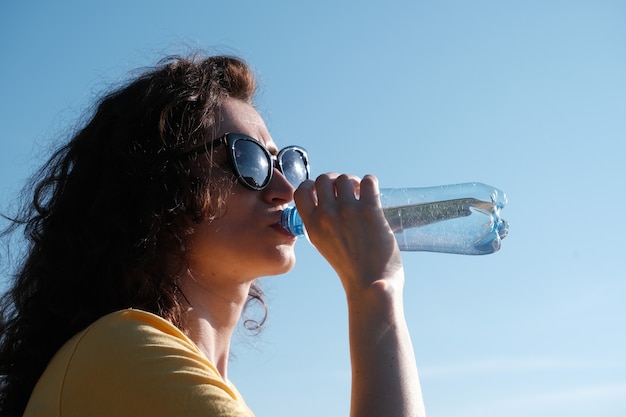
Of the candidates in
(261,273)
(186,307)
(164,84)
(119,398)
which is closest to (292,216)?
(261,273)

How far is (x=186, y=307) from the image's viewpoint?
3438 millimetres

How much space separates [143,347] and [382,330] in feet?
2.89

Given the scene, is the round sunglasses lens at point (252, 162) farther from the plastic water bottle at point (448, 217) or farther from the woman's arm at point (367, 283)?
the plastic water bottle at point (448, 217)

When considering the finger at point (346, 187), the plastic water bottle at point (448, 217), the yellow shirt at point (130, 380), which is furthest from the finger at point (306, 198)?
the plastic water bottle at point (448, 217)

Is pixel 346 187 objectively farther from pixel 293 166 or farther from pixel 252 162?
pixel 293 166

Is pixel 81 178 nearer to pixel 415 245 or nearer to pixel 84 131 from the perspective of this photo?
pixel 84 131

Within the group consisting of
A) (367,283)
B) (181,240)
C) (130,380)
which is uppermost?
(181,240)

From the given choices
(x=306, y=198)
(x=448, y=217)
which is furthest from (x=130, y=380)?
(x=448, y=217)

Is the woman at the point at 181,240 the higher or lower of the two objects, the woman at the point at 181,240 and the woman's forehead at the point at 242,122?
the lower

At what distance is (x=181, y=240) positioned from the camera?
3.56 metres

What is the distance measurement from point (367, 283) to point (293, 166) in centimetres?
121

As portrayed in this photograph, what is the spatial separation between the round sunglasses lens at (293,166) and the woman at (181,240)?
1 centimetres

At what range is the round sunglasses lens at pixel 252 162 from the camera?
369cm

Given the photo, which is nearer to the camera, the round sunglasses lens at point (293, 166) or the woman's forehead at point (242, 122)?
the woman's forehead at point (242, 122)
